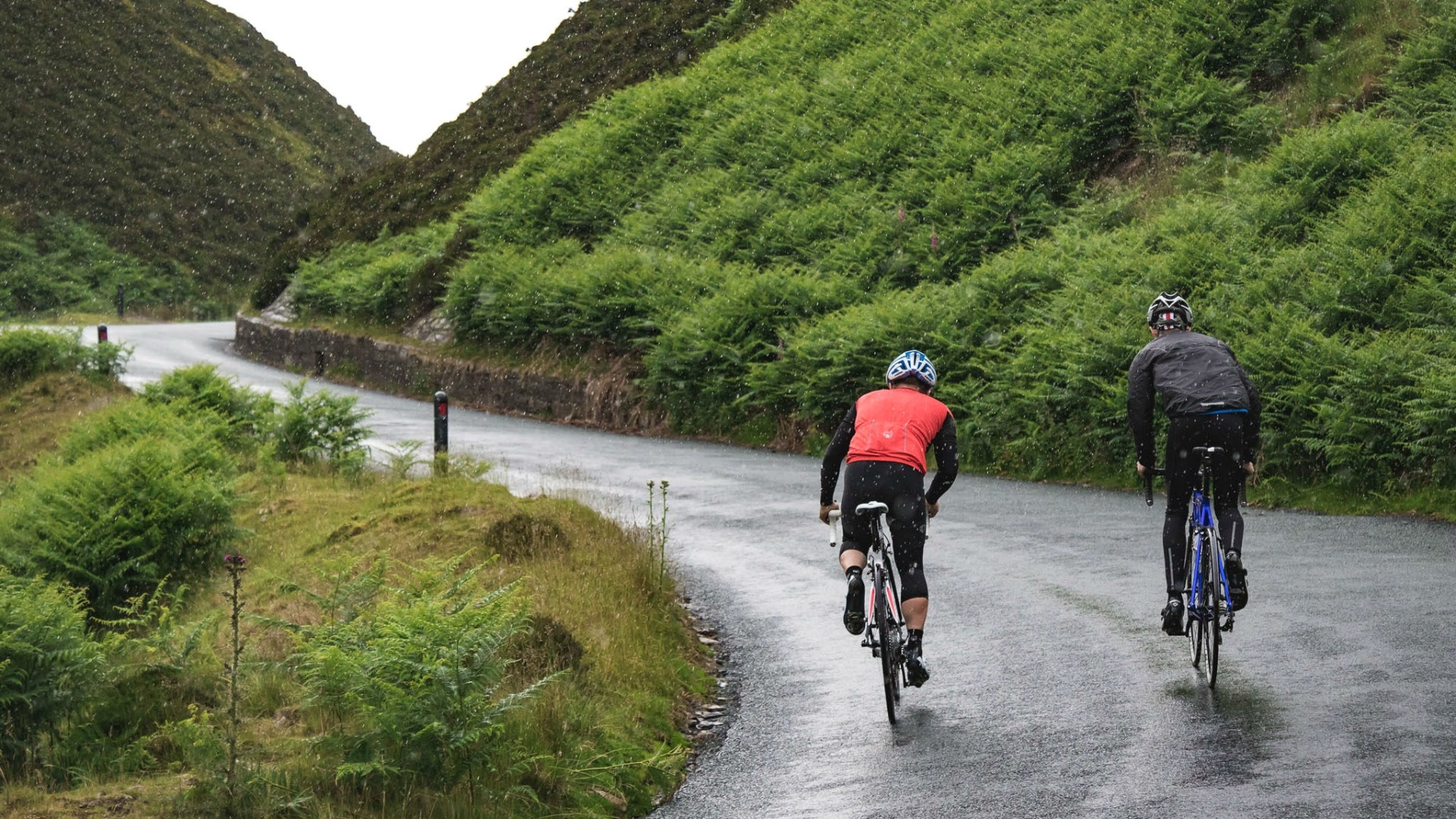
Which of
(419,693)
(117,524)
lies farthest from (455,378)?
(419,693)

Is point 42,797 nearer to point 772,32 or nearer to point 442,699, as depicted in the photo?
point 442,699

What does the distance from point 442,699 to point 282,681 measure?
7.27ft

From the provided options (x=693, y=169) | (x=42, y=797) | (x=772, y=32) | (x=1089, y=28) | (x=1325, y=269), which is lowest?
(x=42, y=797)

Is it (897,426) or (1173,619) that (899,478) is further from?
(1173,619)

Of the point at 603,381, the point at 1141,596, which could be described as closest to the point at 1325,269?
the point at 1141,596

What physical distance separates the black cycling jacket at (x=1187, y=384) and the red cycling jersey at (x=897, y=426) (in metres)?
1.23

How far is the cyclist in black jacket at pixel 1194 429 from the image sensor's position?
8.08m

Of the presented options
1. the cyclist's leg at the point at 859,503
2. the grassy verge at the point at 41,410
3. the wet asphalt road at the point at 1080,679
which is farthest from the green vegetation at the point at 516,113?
the cyclist's leg at the point at 859,503

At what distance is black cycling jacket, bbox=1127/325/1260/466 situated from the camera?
26.6 feet

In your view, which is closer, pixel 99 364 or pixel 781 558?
pixel 781 558

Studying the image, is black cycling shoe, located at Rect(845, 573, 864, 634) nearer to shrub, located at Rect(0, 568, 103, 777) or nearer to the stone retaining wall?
shrub, located at Rect(0, 568, 103, 777)

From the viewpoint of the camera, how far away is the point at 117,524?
12531mm

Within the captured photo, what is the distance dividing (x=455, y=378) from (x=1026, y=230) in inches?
457

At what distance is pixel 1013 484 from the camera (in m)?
16.3
